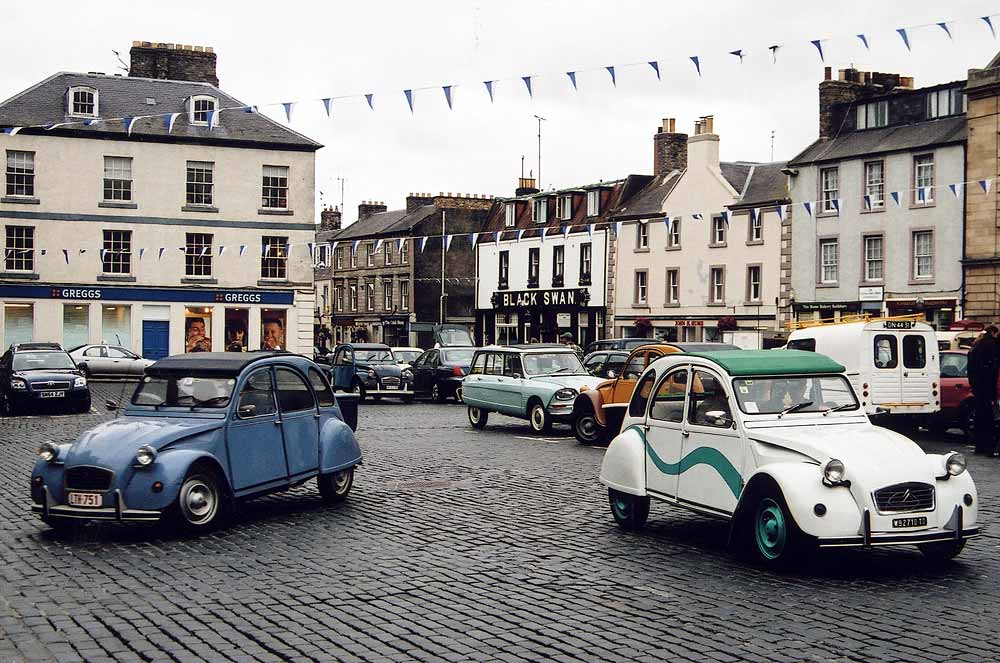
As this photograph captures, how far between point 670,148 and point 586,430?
41859 millimetres

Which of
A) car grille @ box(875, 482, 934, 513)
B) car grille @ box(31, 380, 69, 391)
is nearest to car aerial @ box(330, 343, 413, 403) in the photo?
car grille @ box(31, 380, 69, 391)

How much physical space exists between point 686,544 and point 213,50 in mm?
49312

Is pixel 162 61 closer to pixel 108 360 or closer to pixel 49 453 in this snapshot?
pixel 108 360

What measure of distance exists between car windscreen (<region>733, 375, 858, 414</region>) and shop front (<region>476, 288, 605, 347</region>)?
166ft

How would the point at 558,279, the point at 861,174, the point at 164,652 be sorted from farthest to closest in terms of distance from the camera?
the point at 558,279
the point at 861,174
the point at 164,652

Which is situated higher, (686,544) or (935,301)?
(935,301)

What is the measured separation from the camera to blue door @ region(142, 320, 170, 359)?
4962 cm

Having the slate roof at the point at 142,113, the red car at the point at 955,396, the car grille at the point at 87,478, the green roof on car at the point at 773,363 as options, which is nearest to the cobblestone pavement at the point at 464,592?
the car grille at the point at 87,478

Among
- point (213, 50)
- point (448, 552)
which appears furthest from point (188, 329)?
point (448, 552)

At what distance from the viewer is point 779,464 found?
912cm

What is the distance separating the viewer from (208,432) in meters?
11.1

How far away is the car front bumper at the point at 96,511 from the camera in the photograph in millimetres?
10297

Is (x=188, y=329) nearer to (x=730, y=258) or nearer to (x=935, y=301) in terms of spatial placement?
(x=730, y=258)

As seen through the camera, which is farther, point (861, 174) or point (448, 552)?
point (861, 174)
